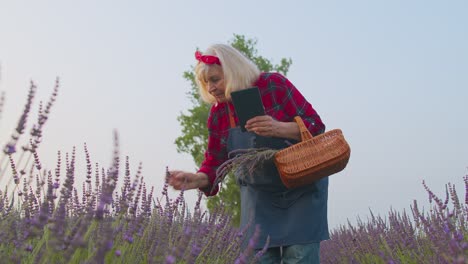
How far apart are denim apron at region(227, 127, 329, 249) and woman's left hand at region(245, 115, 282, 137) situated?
23 cm

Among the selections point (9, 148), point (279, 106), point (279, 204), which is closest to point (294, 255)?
point (279, 204)

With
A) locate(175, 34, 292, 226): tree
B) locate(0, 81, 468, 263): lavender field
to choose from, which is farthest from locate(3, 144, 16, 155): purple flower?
locate(175, 34, 292, 226): tree

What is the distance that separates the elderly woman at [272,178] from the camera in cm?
339

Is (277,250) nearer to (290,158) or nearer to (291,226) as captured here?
(291,226)

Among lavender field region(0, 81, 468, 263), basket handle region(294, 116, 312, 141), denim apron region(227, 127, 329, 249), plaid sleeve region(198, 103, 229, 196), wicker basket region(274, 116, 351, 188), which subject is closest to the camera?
lavender field region(0, 81, 468, 263)

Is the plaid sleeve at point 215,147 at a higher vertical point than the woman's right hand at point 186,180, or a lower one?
higher

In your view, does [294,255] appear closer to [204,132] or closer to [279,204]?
[279,204]

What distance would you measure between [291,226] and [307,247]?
152 mm

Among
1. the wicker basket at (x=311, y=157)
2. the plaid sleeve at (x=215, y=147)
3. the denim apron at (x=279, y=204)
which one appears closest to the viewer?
the wicker basket at (x=311, y=157)

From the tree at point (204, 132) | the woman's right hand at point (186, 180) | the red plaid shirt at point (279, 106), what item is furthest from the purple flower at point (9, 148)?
the tree at point (204, 132)

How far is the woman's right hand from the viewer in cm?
342

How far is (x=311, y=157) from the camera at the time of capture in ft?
10.3

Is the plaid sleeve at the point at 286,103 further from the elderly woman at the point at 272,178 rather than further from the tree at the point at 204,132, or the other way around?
the tree at the point at 204,132

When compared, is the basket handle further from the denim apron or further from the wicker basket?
the denim apron
